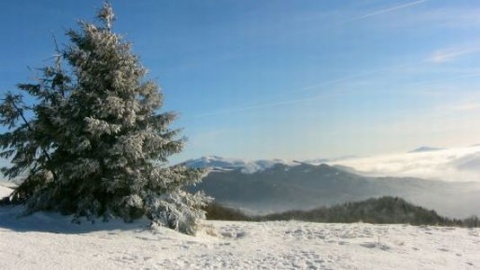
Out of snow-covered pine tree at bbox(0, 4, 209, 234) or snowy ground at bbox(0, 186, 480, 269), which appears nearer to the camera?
snowy ground at bbox(0, 186, 480, 269)

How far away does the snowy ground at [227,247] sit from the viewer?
1341cm

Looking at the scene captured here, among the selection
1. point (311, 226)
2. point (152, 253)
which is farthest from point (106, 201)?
point (311, 226)

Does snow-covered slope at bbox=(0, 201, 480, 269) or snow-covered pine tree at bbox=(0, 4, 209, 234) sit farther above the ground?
snow-covered pine tree at bbox=(0, 4, 209, 234)

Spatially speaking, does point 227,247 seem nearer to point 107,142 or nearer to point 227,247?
point 227,247

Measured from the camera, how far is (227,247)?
51.7 ft

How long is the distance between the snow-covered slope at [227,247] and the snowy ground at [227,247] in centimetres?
2

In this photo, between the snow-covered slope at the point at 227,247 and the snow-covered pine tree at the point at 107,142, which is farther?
the snow-covered pine tree at the point at 107,142

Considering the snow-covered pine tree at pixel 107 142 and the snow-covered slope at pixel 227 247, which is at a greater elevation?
the snow-covered pine tree at pixel 107 142

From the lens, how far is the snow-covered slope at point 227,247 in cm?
1340

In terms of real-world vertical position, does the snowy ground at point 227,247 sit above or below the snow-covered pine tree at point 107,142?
below

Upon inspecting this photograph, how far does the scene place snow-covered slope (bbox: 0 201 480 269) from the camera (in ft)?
44.0

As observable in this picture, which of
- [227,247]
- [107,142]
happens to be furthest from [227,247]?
[107,142]

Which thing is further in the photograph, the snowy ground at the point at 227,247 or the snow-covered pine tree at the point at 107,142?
the snow-covered pine tree at the point at 107,142

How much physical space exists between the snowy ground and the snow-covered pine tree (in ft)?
2.43
